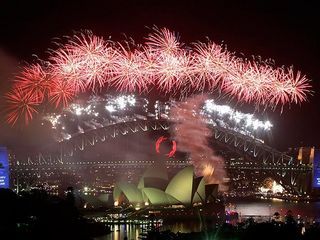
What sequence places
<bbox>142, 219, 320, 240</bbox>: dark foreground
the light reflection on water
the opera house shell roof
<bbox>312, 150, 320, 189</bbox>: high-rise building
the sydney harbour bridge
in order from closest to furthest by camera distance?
1. <bbox>142, 219, 320, 240</bbox>: dark foreground
2. the light reflection on water
3. the opera house shell roof
4. <bbox>312, 150, 320, 189</bbox>: high-rise building
5. the sydney harbour bridge

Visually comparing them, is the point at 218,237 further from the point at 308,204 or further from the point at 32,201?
the point at 308,204

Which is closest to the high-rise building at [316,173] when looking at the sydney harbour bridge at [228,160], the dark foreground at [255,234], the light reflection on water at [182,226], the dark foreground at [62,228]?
the sydney harbour bridge at [228,160]

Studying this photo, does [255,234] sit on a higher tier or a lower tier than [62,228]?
lower

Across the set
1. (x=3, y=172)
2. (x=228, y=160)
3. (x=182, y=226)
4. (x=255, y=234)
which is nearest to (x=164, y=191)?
(x=182, y=226)

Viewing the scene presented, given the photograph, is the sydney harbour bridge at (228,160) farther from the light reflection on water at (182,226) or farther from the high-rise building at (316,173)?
the light reflection on water at (182,226)

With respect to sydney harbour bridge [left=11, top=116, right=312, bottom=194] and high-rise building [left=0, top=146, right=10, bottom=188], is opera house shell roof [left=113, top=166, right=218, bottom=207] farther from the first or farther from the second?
sydney harbour bridge [left=11, top=116, right=312, bottom=194]

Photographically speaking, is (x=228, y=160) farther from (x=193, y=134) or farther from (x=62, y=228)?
(x=62, y=228)

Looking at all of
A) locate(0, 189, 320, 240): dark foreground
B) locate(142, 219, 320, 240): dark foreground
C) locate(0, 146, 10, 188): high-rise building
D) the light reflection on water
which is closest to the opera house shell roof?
the light reflection on water
